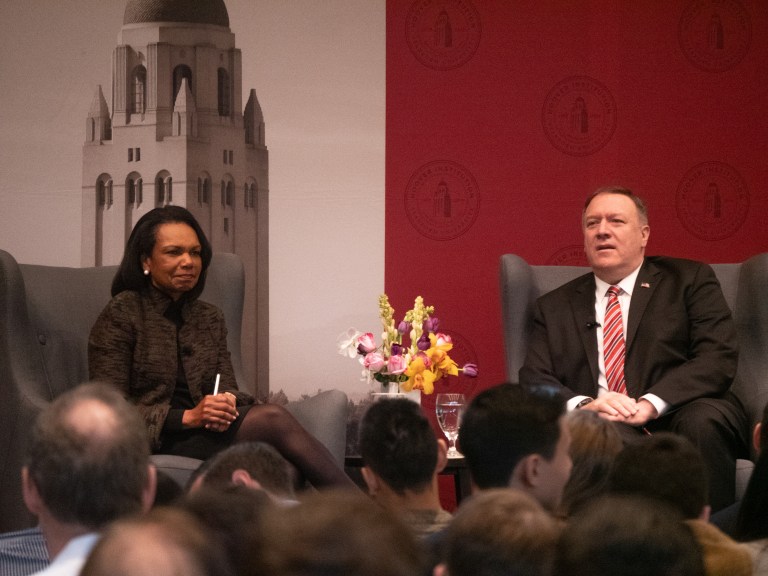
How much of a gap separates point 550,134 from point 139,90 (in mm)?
1801

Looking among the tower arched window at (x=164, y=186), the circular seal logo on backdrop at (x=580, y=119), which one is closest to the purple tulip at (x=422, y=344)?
the circular seal logo on backdrop at (x=580, y=119)

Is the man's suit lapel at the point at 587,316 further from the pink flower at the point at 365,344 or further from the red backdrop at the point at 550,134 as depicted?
the red backdrop at the point at 550,134

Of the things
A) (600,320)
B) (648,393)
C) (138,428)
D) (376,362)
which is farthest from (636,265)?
(138,428)

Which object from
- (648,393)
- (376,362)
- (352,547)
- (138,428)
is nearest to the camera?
(352,547)

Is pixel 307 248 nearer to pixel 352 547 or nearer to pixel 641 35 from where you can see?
pixel 641 35

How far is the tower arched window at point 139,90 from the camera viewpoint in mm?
4723

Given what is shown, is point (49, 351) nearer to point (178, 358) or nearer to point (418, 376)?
point (178, 358)

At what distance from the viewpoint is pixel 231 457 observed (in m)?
1.89

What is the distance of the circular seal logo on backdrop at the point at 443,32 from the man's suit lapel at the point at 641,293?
148 centimetres

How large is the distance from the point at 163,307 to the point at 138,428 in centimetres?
195

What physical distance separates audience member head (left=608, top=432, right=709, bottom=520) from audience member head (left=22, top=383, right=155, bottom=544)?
74 centimetres

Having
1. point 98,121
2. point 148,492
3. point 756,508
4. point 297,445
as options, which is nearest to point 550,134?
point 98,121

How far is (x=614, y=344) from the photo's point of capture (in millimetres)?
3678

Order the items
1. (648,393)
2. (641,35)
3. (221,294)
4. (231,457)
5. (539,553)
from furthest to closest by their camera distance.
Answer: (641,35) → (221,294) → (648,393) → (231,457) → (539,553)
